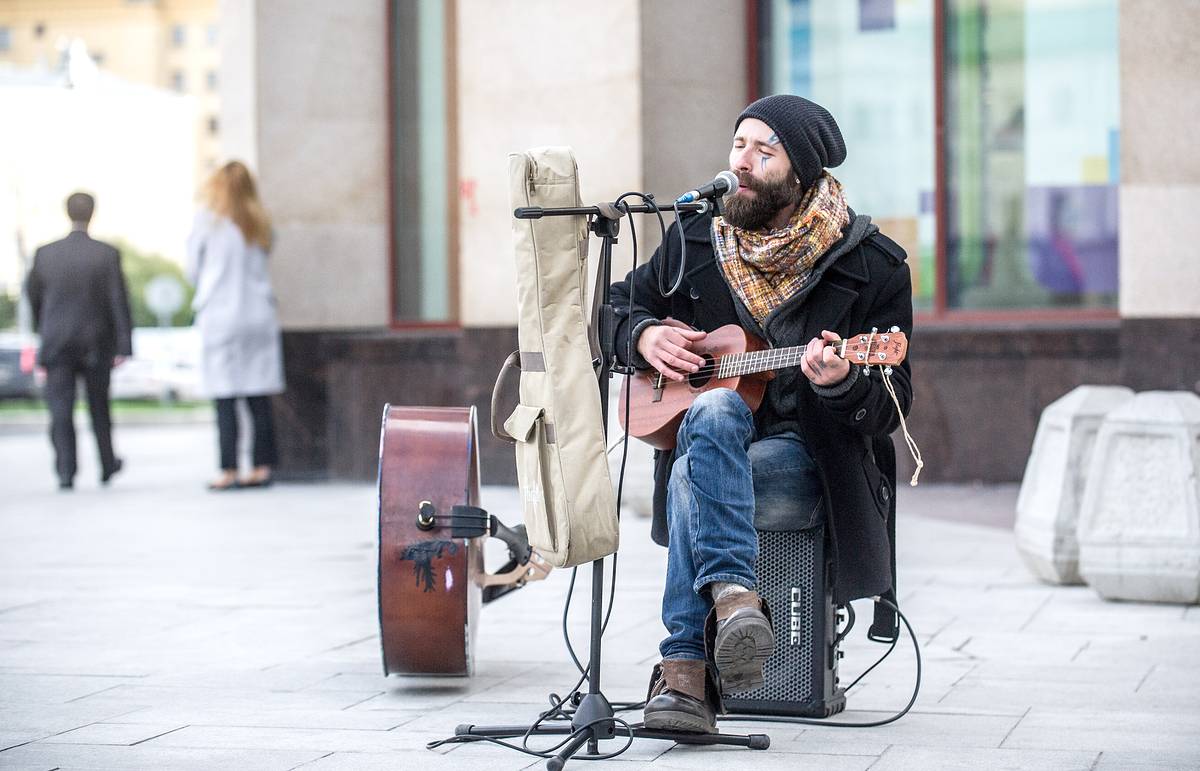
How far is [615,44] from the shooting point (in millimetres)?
9938

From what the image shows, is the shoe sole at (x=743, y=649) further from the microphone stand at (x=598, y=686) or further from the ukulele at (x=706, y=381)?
the ukulele at (x=706, y=381)

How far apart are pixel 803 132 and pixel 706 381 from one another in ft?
2.29

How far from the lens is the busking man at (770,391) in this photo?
4059 mm

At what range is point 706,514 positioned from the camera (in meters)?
4.05

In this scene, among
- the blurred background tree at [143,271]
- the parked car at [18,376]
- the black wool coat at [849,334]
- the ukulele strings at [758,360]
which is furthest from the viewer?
the blurred background tree at [143,271]

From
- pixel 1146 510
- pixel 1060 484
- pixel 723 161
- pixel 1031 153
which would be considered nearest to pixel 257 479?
pixel 723 161

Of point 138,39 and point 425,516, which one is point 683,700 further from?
point 138,39

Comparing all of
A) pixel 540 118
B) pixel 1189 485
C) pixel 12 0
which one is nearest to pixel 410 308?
pixel 540 118

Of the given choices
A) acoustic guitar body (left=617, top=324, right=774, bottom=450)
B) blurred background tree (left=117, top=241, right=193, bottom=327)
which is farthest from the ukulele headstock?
blurred background tree (left=117, top=241, right=193, bottom=327)

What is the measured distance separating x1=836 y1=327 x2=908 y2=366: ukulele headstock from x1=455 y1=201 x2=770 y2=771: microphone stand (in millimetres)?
487

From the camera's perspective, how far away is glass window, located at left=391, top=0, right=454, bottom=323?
38.1 feet

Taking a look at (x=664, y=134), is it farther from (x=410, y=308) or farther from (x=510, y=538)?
→ (x=510, y=538)

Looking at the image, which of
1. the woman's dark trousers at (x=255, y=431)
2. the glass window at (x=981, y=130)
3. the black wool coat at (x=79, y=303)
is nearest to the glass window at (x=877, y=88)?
the glass window at (x=981, y=130)

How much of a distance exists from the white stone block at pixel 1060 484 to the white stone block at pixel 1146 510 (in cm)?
25
